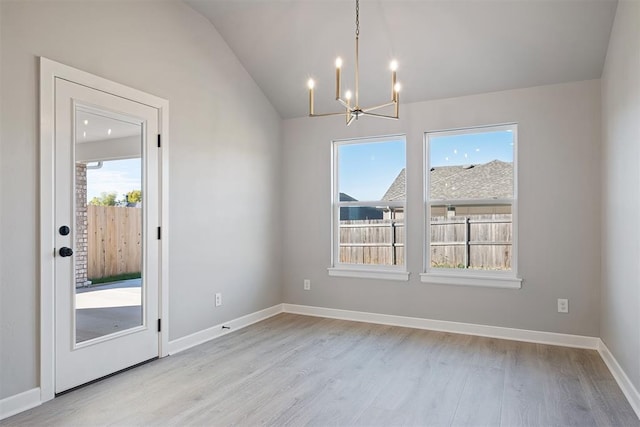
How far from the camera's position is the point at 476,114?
416 centimetres

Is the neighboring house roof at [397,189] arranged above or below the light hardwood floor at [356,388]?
above

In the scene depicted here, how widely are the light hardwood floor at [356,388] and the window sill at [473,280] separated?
0.54 m

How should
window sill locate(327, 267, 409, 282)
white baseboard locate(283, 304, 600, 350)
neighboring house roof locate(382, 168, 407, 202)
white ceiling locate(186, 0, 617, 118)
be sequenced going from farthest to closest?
neighboring house roof locate(382, 168, 407, 202) < window sill locate(327, 267, 409, 282) < white baseboard locate(283, 304, 600, 350) < white ceiling locate(186, 0, 617, 118)

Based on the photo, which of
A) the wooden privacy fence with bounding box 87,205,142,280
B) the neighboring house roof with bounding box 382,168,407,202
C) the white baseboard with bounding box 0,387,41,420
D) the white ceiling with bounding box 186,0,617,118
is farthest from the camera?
the neighboring house roof with bounding box 382,168,407,202

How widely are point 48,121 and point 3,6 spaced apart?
2.20 feet

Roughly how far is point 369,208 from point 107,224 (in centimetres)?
281

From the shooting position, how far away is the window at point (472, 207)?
13.5 feet

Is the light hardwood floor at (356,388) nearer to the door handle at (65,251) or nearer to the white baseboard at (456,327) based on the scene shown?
the white baseboard at (456,327)

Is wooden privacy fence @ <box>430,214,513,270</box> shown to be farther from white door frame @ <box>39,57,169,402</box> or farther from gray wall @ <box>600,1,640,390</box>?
white door frame @ <box>39,57,169,402</box>

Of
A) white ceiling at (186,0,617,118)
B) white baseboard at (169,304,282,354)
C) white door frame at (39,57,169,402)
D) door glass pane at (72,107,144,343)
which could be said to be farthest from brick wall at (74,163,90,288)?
white ceiling at (186,0,617,118)

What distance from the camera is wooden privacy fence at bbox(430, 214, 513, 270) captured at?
4129mm

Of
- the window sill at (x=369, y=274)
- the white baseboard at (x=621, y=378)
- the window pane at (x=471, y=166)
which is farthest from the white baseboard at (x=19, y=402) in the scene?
the window pane at (x=471, y=166)

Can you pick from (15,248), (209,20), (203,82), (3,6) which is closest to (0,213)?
(15,248)

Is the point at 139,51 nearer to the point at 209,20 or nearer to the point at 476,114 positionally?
the point at 209,20
